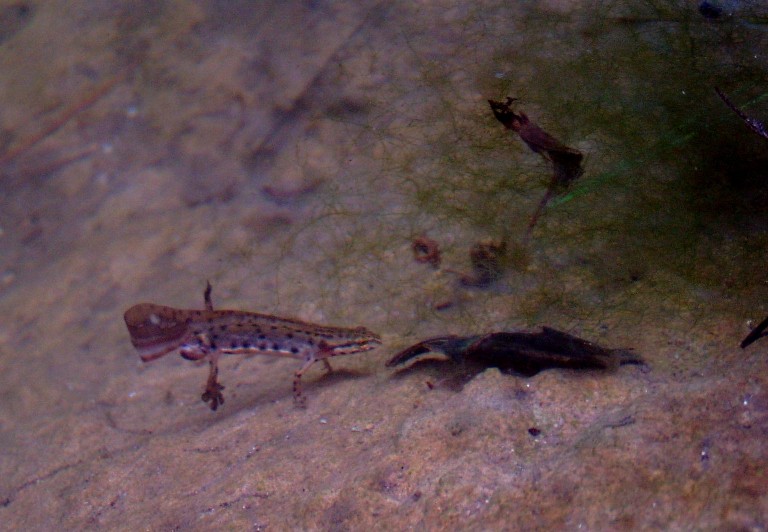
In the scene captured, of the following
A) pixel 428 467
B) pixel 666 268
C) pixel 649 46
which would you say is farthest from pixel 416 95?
pixel 428 467

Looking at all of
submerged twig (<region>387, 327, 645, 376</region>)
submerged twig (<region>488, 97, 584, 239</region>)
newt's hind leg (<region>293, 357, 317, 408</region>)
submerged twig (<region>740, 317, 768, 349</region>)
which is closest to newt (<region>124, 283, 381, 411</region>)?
newt's hind leg (<region>293, 357, 317, 408</region>)

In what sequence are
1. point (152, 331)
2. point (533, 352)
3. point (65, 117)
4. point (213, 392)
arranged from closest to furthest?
1. point (533, 352)
2. point (213, 392)
3. point (152, 331)
4. point (65, 117)

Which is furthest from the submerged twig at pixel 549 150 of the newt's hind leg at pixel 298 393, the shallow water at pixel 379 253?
the newt's hind leg at pixel 298 393

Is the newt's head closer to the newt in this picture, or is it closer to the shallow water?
the newt

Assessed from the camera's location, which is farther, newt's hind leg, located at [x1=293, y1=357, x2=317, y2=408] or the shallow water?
newt's hind leg, located at [x1=293, y1=357, x2=317, y2=408]

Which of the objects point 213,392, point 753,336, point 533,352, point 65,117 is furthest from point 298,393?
point 65,117

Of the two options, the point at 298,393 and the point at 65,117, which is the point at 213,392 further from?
the point at 65,117

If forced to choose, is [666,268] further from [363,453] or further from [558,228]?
[363,453]
